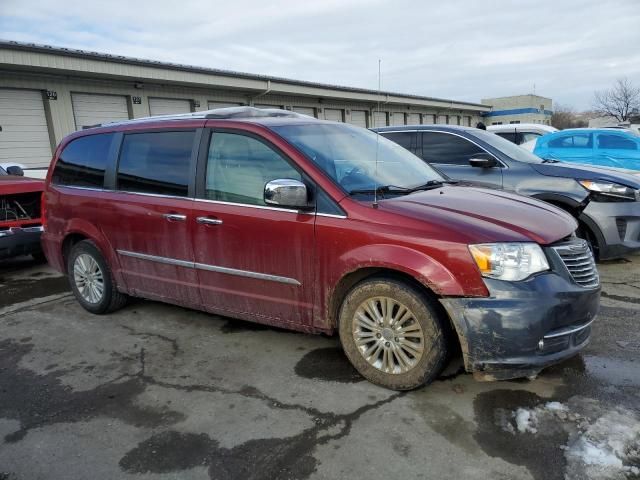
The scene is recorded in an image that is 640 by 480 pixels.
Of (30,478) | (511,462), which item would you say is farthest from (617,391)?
(30,478)

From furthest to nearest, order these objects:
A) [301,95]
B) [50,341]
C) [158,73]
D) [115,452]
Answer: [301,95] → [158,73] → [50,341] → [115,452]

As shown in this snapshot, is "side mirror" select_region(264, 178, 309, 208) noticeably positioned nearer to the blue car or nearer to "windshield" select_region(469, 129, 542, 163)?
"windshield" select_region(469, 129, 542, 163)

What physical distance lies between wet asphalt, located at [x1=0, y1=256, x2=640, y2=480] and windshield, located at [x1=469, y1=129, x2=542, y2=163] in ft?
8.20

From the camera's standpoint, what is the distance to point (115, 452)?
2.61 m

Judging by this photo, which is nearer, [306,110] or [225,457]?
[225,457]

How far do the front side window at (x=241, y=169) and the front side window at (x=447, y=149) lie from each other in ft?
12.1

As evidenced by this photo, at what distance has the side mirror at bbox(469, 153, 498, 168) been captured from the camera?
231 inches

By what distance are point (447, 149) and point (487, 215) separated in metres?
3.75

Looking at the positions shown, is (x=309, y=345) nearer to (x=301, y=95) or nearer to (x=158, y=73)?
(x=158, y=73)

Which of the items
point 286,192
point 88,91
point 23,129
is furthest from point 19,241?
point 88,91

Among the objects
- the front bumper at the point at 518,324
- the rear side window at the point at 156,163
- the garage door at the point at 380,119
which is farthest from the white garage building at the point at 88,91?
the front bumper at the point at 518,324

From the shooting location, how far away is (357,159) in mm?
3740

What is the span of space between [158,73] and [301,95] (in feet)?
25.0

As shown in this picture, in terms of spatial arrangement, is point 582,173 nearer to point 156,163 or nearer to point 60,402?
point 156,163
